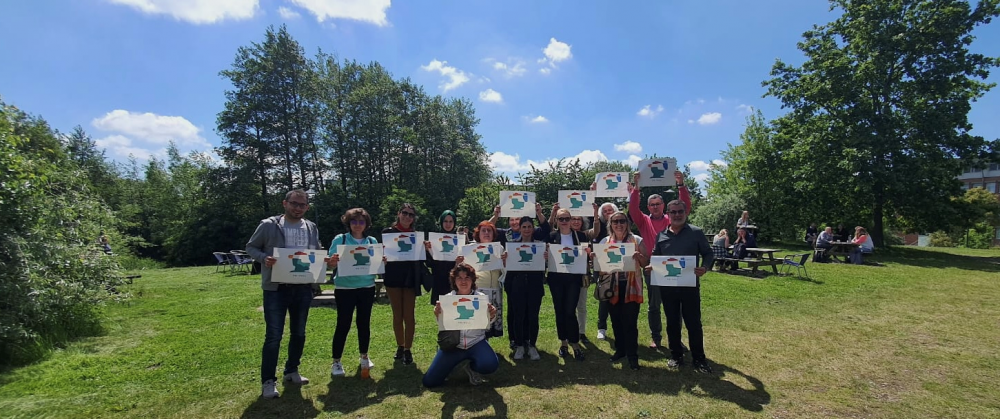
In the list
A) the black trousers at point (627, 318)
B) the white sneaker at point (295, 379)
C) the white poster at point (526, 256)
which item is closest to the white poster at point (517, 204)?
the white poster at point (526, 256)

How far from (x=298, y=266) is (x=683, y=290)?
4.22 metres

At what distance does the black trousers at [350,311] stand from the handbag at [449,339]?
3.18 feet

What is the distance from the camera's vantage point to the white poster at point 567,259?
538 cm

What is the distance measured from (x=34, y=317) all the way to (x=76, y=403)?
2810 mm

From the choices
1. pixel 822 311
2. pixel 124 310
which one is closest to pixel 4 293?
pixel 124 310

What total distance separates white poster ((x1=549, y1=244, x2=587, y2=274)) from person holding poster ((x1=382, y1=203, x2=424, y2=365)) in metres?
1.67

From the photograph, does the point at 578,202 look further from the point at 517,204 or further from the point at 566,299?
the point at 566,299

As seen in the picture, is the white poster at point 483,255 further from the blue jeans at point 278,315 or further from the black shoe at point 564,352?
the blue jeans at point 278,315

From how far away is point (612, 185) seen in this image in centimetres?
686

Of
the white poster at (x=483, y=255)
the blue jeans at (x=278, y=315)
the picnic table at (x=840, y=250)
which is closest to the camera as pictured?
the blue jeans at (x=278, y=315)

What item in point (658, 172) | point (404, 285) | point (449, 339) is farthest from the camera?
point (658, 172)

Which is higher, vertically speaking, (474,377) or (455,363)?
(455,363)

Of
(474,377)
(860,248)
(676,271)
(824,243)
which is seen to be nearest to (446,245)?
(474,377)

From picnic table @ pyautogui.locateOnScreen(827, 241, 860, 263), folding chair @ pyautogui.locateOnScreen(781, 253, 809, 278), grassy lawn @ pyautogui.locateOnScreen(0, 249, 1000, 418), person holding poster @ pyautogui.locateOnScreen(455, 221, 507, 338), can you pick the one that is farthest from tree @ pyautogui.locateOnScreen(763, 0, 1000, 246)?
person holding poster @ pyautogui.locateOnScreen(455, 221, 507, 338)
